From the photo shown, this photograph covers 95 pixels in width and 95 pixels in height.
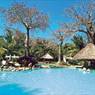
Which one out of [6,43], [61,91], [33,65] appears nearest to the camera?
[61,91]

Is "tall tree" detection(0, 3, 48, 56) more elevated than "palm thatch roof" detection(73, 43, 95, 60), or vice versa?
"tall tree" detection(0, 3, 48, 56)

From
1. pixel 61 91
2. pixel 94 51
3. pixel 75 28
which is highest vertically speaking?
pixel 75 28

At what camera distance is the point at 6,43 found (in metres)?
36.5

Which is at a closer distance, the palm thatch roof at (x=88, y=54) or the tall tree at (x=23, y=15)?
the palm thatch roof at (x=88, y=54)

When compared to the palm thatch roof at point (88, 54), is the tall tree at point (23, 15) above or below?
above

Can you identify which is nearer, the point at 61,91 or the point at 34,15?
the point at 61,91

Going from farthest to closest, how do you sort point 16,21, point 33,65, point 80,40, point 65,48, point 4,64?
point 65,48
point 80,40
point 16,21
point 33,65
point 4,64

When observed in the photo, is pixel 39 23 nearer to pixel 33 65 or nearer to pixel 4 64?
pixel 33 65

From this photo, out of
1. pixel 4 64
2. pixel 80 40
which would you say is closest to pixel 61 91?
pixel 4 64

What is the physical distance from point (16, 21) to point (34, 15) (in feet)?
6.01

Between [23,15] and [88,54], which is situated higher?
[23,15]

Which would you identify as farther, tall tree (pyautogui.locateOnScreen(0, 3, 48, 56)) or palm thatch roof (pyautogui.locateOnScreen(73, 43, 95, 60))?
tall tree (pyautogui.locateOnScreen(0, 3, 48, 56))

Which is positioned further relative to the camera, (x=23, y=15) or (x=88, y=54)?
(x=23, y=15)

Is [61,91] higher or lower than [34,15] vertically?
lower
